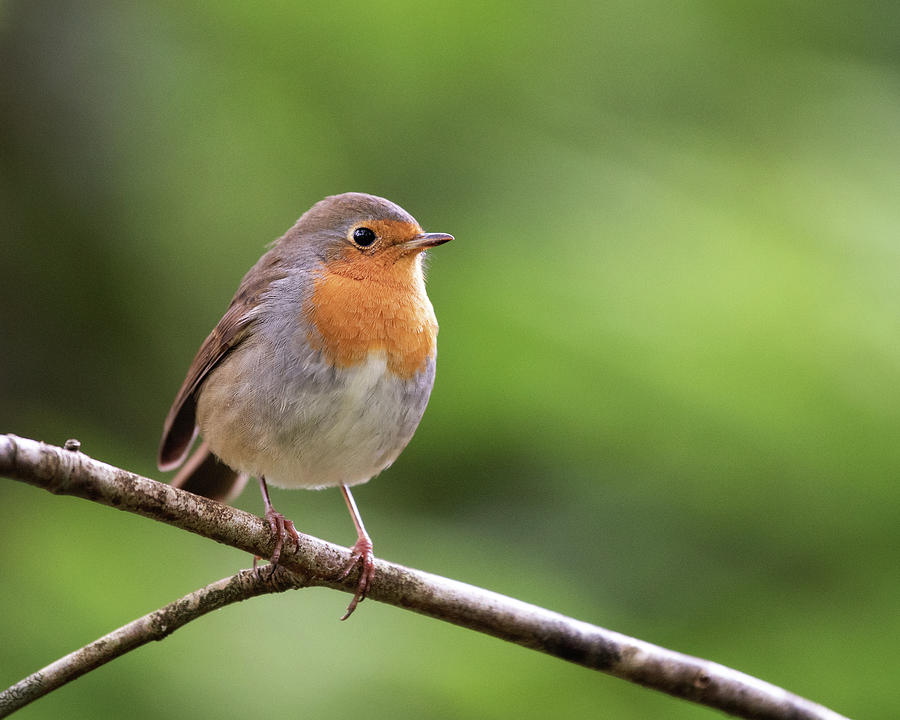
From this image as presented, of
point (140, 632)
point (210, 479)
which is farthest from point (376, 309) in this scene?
point (140, 632)

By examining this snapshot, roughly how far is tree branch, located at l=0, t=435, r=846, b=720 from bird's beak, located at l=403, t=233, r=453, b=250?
1.17 m

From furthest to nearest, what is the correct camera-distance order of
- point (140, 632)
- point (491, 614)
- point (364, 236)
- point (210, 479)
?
point (210, 479) → point (364, 236) → point (491, 614) → point (140, 632)

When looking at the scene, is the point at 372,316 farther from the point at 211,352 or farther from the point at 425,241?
the point at 211,352

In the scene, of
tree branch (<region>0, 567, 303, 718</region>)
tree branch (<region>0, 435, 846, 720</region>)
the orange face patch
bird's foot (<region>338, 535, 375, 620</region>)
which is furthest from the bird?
tree branch (<region>0, 567, 303, 718</region>)

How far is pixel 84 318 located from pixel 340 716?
2332 millimetres

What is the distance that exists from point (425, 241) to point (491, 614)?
1.42 metres

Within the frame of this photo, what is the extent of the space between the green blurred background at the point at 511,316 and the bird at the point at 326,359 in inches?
14.6

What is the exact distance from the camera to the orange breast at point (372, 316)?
350cm

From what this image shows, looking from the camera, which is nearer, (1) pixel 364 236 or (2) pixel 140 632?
(2) pixel 140 632

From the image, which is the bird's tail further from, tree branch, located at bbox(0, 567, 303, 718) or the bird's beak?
tree branch, located at bbox(0, 567, 303, 718)

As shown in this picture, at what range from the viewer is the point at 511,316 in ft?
12.9

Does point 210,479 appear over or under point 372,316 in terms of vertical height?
under

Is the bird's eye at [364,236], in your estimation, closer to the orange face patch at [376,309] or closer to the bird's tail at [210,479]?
the orange face patch at [376,309]

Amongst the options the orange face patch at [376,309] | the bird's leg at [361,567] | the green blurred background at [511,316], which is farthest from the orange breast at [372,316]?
the bird's leg at [361,567]
